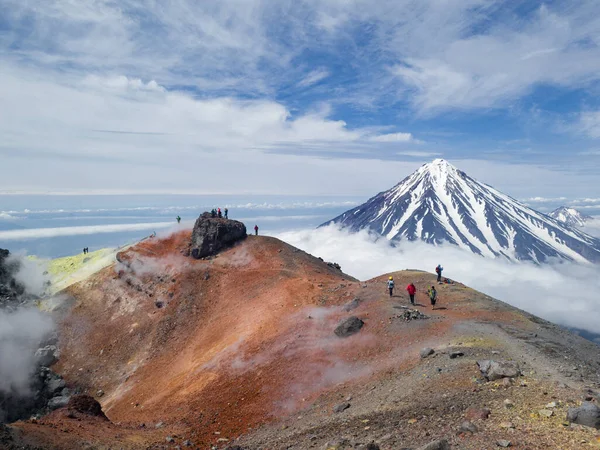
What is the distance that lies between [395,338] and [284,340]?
722 centimetres

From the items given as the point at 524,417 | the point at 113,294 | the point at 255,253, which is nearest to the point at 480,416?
the point at 524,417

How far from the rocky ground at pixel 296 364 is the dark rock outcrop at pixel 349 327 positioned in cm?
9

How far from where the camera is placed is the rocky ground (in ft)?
41.9

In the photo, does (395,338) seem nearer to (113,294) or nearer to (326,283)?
(326,283)

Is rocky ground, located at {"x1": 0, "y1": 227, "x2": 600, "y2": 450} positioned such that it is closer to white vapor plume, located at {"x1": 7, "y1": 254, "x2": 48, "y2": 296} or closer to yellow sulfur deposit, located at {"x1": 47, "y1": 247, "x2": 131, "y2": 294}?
yellow sulfur deposit, located at {"x1": 47, "y1": 247, "x2": 131, "y2": 294}

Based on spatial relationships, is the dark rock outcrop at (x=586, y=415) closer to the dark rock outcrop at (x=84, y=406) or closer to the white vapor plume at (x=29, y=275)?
the dark rock outcrop at (x=84, y=406)

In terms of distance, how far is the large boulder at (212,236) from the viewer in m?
45.2

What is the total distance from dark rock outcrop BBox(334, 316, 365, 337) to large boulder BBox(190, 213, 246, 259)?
23756 millimetres

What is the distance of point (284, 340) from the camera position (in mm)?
25891

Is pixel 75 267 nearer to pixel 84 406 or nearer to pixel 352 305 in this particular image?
pixel 84 406

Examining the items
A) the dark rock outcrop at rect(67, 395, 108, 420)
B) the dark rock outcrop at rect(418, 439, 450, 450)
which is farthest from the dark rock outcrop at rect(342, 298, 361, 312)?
the dark rock outcrop at rect(418, 439, 450, 450)

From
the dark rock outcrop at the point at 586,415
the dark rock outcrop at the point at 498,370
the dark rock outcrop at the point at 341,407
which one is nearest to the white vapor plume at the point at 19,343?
the dark rock outcrop at the point at 341,407

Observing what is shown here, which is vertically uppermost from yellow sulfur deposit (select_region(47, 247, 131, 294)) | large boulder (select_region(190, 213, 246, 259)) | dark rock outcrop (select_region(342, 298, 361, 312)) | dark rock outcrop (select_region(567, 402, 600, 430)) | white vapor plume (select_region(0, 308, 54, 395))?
large boulder (select_region(190, 213, 246, 259))

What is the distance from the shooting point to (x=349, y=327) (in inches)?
988
